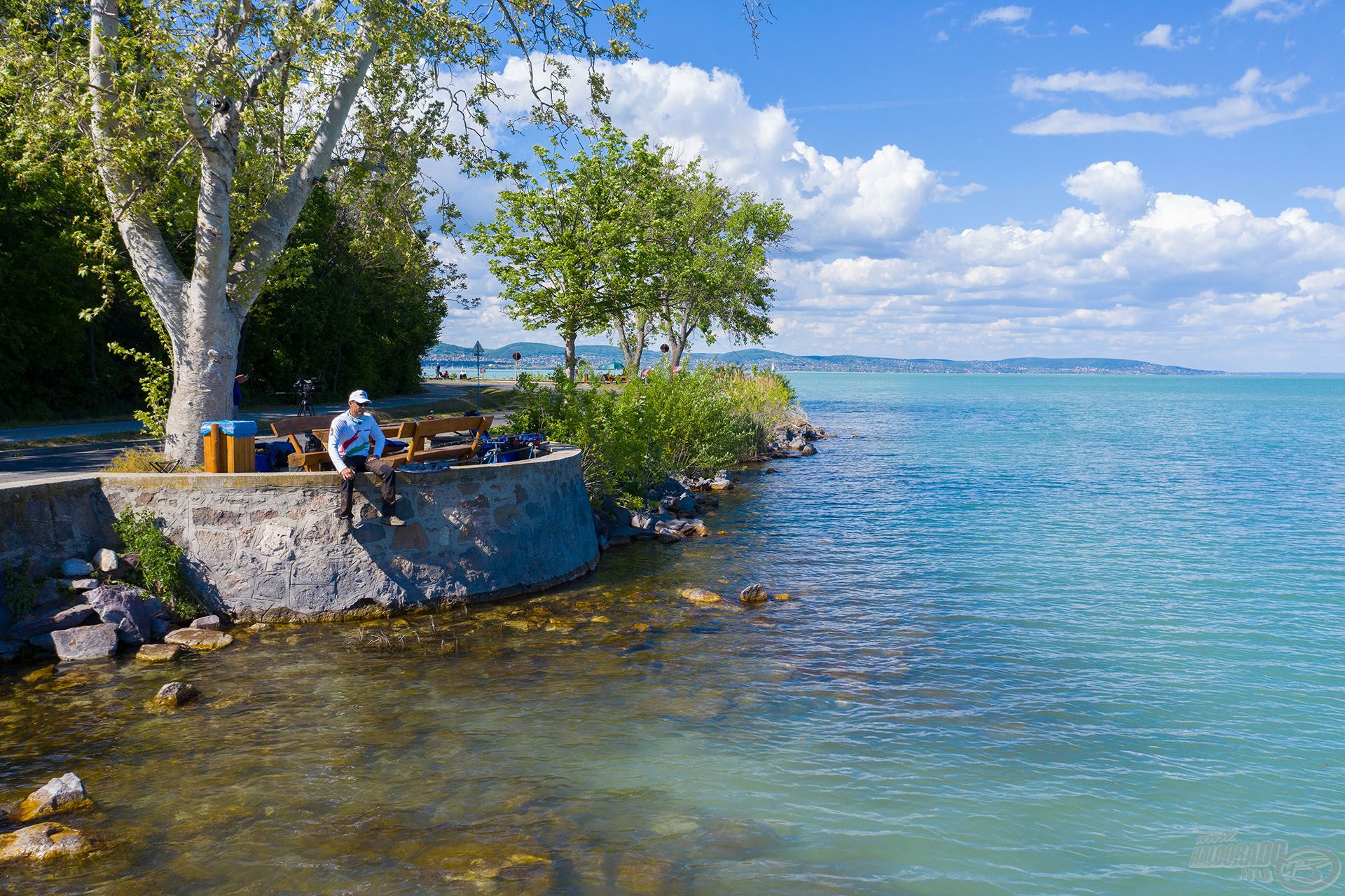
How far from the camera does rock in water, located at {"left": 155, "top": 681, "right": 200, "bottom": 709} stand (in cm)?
927

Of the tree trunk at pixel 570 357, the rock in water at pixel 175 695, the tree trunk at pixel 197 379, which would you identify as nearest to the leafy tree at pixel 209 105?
the tree trunk at pixel 197 379

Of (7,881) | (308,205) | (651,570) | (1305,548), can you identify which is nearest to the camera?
(7,881)

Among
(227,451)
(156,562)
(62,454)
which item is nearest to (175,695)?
(156,562)

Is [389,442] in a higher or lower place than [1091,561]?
higher

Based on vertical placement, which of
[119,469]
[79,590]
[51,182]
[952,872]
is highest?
[51,182]

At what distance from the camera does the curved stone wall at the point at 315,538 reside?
38.3 feet

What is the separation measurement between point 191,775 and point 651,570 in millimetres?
8879

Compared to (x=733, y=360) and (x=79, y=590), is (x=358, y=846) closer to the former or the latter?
(x=79, y=590)

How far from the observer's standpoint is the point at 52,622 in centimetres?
1078

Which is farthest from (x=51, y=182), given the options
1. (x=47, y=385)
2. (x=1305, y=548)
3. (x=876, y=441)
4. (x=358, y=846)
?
(x=876, y=441)

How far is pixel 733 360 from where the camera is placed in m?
44.2

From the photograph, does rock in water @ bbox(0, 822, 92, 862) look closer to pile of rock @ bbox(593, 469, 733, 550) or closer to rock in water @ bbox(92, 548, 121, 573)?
rock in water @ bbox(92, 548, 121, 573)

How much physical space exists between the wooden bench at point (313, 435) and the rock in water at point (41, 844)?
5.96 m

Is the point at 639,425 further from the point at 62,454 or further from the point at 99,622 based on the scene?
the point at 62,454
